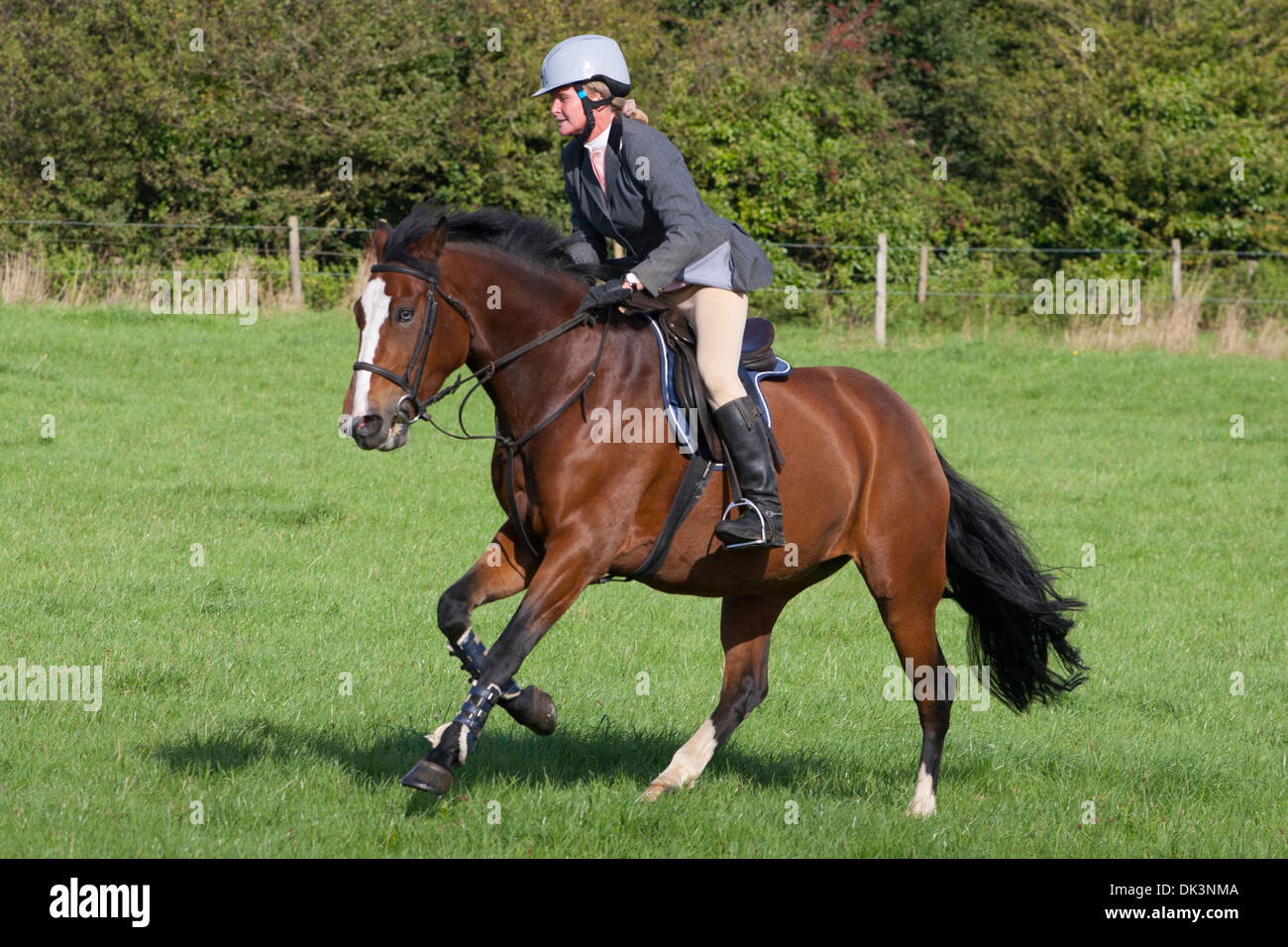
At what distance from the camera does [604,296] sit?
18.4 ft

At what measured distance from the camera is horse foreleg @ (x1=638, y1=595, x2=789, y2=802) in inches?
257

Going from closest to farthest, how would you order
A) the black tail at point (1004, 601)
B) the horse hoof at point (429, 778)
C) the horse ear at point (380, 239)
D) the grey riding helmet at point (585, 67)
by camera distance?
the horse hoof at point (429, 778), the horse ear at point (380, 239), the grey riding helmet at point (585, 67), the black tail at point (1004, 601)

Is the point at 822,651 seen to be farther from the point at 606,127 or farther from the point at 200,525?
the point at 200,525

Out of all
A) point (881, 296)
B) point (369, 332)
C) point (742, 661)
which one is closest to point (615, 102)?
point (369, 332)

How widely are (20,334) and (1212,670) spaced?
1577cm

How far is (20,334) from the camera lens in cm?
1895

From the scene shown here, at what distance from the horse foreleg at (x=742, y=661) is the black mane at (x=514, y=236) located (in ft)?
6.07

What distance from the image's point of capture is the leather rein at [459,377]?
513 cm

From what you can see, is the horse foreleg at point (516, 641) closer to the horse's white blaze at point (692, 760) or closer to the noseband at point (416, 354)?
the noseband at point (416, 354)

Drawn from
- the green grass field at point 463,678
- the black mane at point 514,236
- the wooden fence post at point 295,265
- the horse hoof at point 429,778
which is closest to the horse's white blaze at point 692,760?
the green grass field at point 463,678

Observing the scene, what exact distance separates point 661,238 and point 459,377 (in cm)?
112

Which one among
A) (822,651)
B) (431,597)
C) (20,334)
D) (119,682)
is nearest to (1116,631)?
(822,651)

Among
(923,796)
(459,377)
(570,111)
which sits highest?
(570,111)

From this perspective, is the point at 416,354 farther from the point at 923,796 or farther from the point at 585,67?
the point at 923,796
